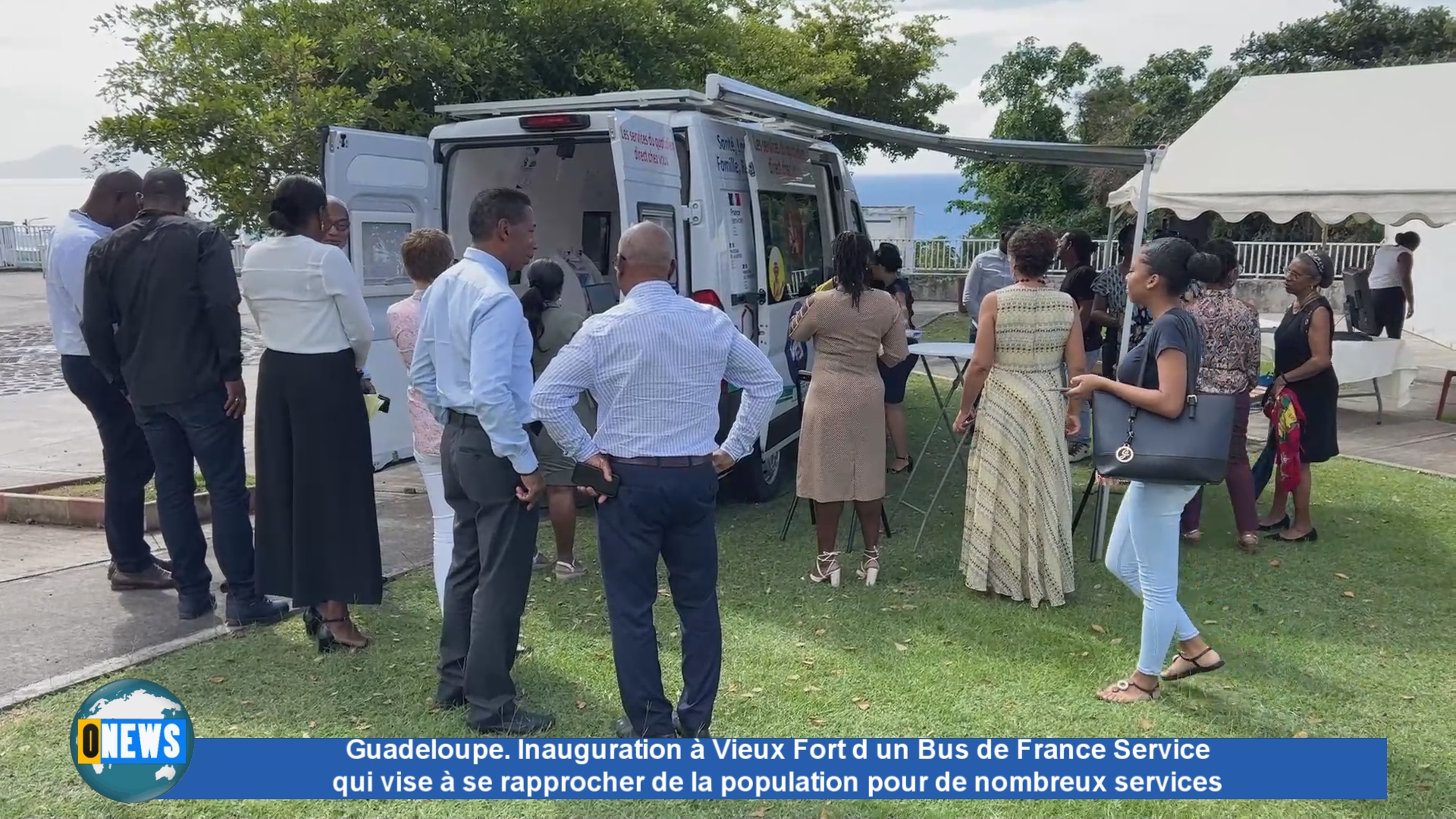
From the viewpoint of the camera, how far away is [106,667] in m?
4.13

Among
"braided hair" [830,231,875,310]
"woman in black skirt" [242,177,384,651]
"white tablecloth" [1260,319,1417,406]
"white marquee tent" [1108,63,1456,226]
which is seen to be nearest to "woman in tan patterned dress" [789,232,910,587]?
"braided hair" [830,231,875,310]

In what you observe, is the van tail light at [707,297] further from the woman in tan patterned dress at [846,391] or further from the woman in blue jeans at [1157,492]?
the woman in blue jeans at [1157,492]

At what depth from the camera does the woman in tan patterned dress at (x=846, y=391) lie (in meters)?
5.12

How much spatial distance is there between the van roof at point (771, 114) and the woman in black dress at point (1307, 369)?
3.83 ft

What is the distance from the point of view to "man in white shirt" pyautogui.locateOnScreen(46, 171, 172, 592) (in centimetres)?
495

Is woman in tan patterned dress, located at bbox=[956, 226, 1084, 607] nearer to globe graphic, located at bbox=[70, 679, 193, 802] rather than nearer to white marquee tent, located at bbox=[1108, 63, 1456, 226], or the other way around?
globe graphic, located at bbox=[70, 679, 193, 802]

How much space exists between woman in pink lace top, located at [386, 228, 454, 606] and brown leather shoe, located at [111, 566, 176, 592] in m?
1.82

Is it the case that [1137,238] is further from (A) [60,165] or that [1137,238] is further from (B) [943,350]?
(A) [60,165]

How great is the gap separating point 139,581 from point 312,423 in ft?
5.55

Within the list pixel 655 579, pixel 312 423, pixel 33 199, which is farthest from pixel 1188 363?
pixel 33 199

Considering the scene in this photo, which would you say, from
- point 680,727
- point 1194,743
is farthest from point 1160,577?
point 680,727

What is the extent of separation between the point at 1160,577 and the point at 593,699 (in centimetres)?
216

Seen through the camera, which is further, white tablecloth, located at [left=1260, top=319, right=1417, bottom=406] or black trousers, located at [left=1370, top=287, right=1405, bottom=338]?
black trousers, located at [left=1370, top=287, right=1405, bottom=338]
